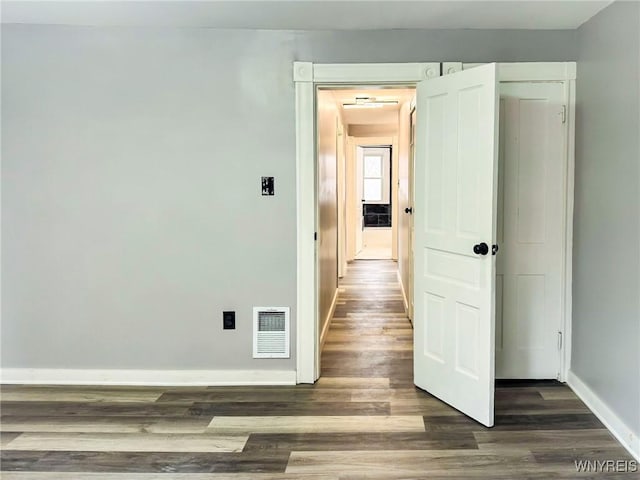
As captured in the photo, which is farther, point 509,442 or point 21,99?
point 21,99

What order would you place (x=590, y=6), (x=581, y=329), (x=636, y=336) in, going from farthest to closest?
(x=581, y=329) < (x=590, y=6) < (x=636, y=336)

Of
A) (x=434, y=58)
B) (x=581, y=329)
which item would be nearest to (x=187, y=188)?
(x=434, y=58)

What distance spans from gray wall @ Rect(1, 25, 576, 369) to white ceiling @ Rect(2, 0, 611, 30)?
95mm

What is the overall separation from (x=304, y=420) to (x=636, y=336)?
67.3 inches

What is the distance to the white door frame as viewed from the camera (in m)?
3.02

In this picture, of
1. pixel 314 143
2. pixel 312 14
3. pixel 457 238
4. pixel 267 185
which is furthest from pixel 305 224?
pixel 312 14

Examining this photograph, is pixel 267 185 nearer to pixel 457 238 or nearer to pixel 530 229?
pixel 457 238

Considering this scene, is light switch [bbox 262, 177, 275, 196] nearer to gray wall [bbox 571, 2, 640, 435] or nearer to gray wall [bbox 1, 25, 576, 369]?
gray wall [bbox 1, 25, 576, 369]

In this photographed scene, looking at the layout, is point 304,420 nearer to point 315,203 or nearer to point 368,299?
point 315,203

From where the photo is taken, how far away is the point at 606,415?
102 inches

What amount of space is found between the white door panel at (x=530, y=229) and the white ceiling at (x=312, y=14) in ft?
1.38

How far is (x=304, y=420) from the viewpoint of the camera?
269 centimetres

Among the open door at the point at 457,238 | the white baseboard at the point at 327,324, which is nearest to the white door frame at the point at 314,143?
the open door at the point at 457,238

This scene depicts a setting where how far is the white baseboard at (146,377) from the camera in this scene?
3.19 metres
